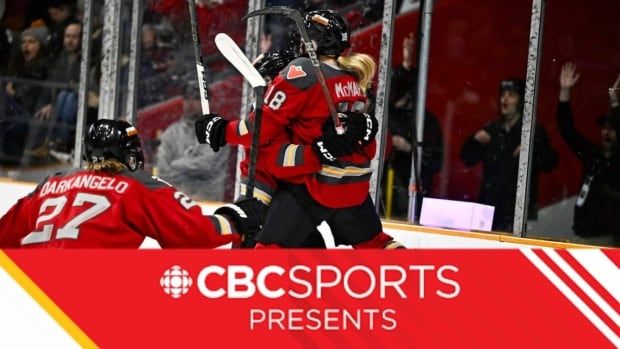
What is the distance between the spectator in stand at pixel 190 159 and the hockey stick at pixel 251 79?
2.68m

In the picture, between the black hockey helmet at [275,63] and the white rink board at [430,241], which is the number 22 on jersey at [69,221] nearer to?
the black hockey helmet at [275,63]

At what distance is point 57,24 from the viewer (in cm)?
714

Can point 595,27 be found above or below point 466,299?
above

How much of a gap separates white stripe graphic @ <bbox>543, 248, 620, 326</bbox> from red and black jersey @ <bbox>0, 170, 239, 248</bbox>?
102 centimetres

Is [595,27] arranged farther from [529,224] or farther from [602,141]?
[529,224]

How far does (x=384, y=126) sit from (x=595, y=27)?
1.15 meters

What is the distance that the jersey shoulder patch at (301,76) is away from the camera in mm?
3740

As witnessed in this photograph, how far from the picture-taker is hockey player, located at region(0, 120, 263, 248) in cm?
285

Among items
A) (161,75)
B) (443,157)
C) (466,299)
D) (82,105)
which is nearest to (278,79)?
(466,299)

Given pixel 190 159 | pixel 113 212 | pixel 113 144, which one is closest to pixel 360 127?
pixel 113 144

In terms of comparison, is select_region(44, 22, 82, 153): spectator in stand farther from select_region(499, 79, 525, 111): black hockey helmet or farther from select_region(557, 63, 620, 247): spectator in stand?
select_region(557, 63, 620, 247): spectator in stand

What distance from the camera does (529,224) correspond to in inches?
207

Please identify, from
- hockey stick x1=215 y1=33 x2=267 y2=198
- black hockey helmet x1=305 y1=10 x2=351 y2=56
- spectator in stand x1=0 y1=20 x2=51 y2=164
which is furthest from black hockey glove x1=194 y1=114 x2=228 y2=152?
spectator in stand x1=0 y1=20 x2=51 y2=164

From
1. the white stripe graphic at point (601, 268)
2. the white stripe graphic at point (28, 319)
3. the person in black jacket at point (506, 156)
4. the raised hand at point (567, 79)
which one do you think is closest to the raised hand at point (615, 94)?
the raised hand at point (567, 79)
